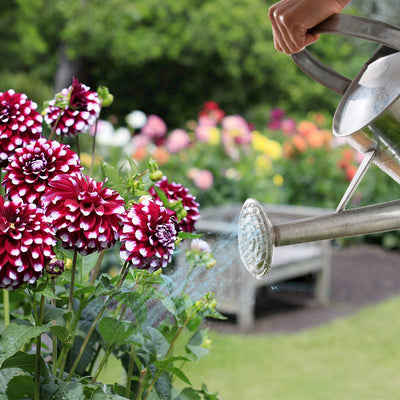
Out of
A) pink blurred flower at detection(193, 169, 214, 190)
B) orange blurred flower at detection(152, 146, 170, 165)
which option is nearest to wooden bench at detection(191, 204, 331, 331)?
pink blurred flower at detection(193, 169, 214, 190)

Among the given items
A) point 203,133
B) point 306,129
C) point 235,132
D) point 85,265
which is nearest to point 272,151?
point 235,132

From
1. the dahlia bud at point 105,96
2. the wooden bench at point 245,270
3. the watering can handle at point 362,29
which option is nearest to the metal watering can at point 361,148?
the watering can handle at point 362,29

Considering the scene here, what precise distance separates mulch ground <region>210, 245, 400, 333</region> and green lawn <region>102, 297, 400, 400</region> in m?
0.15

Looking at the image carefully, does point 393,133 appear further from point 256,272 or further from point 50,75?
point 50,75

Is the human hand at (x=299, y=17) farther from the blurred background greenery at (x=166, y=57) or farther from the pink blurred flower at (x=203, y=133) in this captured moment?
the blurred background greenery at (x=166, y=57)

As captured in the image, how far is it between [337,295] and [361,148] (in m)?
3.78

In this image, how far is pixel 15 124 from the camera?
43.9 inches

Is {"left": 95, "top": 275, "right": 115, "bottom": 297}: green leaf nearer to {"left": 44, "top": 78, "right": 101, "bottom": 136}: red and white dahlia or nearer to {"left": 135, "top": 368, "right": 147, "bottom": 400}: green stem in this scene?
{"left": 135, "top": 368, "right": 147, "bottom": 400}: green stem

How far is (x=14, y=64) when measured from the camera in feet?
34.3

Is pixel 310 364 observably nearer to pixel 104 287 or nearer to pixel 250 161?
pixel 250 161

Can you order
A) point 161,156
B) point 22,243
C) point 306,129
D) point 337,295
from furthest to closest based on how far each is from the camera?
point 306,129
point 161,156
point 337,295
point 22,243

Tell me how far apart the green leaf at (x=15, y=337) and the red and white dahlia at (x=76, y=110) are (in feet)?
1.27

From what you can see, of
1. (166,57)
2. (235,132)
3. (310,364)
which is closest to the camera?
(310,364)

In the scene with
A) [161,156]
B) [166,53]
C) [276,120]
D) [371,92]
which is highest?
[166,53]
